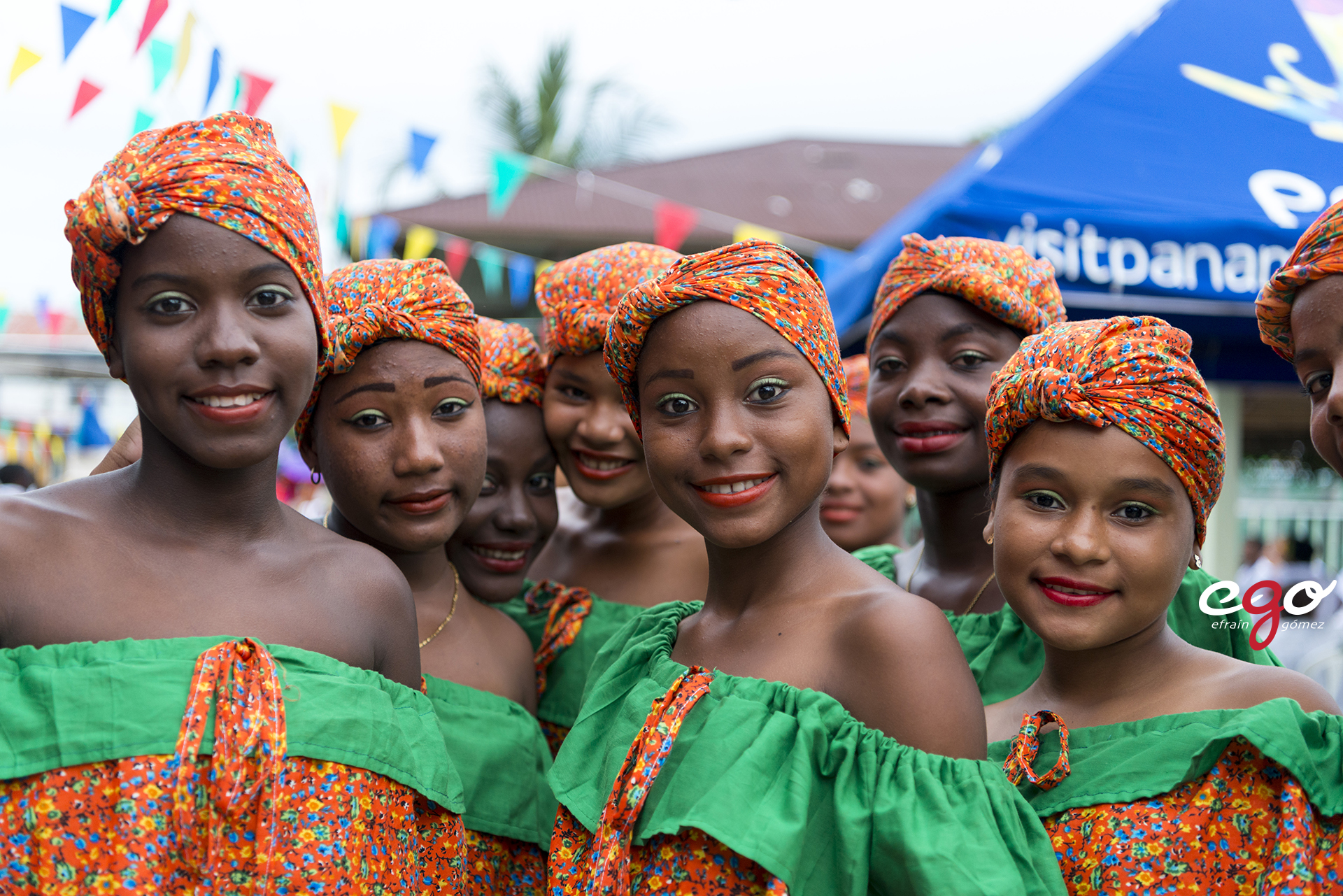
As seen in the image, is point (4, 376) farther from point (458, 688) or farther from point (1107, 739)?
point (1107, 739)

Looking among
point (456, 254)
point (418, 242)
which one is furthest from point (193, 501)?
point (456, 254)

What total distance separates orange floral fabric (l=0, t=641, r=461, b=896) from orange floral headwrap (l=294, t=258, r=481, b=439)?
0.87 m

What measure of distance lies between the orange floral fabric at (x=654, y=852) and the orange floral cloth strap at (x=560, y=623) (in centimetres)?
89

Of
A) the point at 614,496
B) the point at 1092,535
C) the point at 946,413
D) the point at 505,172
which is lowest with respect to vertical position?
the point at 614,496

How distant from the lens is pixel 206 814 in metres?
1.84

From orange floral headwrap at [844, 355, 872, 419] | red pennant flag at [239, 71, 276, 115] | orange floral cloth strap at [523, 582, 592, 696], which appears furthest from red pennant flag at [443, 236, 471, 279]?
orange floral cloth strap at [523, 582, 592, 696]

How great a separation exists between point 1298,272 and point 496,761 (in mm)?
1941

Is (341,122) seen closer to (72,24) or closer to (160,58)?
(160,58)

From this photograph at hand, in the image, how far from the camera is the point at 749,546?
2133 millimetres

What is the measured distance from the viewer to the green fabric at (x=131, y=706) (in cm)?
180

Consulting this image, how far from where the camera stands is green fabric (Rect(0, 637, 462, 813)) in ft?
5.91

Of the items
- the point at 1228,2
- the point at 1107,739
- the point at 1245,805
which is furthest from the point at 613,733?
the point at 1228,2

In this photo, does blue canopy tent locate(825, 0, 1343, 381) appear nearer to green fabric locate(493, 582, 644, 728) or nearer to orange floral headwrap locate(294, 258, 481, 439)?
green fabric locate(493, 582, 644, 728)

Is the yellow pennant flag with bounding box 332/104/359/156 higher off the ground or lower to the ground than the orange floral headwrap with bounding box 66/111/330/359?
higher
